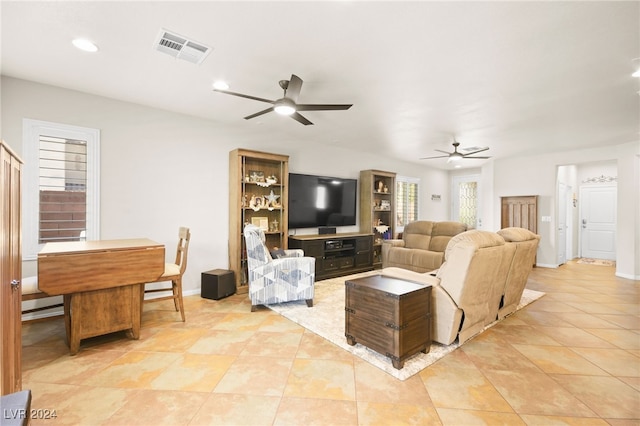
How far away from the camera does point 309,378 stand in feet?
7.04

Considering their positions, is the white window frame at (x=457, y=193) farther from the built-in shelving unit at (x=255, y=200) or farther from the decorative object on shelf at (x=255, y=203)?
the decorative object on shelf at (x=255, y=203)

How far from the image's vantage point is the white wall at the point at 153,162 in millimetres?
3213

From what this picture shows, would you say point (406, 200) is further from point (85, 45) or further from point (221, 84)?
point (85, 45)

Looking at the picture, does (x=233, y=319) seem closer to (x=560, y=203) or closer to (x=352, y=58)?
(x=352, y=58)

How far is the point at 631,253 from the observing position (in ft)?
17.8

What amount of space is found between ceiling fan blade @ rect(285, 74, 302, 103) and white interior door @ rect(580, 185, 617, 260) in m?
9.02

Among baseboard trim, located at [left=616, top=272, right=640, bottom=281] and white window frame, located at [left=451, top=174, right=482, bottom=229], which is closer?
baseboard trim, located at [left=616, top=272, right=640, bottom=281]

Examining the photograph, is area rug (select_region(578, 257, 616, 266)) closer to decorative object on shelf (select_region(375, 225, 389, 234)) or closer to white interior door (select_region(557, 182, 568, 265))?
white interior door (select_region(557, 182, 568, 265))

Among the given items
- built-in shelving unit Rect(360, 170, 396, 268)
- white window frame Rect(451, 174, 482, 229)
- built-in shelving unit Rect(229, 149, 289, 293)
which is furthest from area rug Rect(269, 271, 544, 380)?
white window frame Rect(451, 174, 482, 229)

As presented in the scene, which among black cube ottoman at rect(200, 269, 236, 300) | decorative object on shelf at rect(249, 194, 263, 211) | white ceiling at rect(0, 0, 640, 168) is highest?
white ceiling at rect(0, 0, 640, 168)

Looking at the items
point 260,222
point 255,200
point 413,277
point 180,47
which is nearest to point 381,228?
point 260,222

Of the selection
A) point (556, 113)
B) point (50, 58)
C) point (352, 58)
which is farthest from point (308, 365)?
point (556, 113)

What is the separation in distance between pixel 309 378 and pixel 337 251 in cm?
329

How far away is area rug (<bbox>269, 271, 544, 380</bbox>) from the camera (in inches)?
91.8
